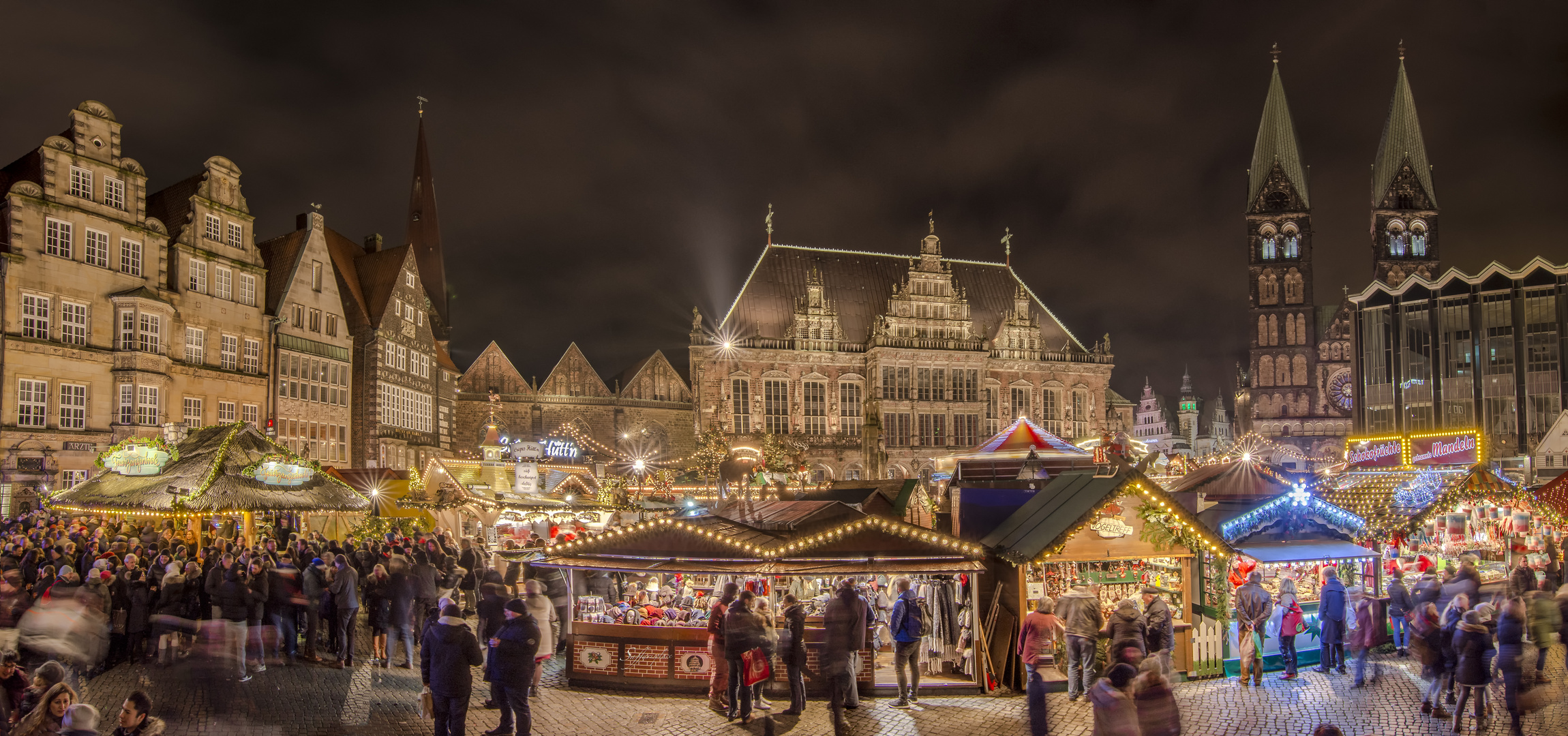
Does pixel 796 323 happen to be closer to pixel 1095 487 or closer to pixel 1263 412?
pixel 1095 487

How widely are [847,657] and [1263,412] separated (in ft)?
226

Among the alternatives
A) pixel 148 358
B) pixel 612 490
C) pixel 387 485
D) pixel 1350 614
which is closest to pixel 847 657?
pixel 1350 614

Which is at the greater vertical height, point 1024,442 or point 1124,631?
point 1024,442

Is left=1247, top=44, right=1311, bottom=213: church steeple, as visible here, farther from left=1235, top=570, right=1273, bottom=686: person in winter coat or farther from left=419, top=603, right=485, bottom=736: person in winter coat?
left=419, top=603, right=485, bottom=736: person in winter coat

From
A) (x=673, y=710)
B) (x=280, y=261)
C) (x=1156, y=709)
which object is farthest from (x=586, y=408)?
(x=1156, y=709)

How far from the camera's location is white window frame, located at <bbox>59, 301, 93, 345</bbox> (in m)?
23.8

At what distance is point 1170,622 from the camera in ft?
34.4

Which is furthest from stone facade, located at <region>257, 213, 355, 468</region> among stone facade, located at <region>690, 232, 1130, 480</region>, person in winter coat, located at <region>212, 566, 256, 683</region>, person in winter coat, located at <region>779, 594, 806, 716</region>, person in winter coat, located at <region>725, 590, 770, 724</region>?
person in winter coat, located at <region>779, 594, 806, 716</region>

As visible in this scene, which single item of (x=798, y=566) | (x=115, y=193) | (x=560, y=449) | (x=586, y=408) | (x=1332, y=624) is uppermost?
(x=115, y=193)

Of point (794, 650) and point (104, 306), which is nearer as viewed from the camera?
point (794, 650)

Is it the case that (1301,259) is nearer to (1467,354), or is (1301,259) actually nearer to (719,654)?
(1467,354)

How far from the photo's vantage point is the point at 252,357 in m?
29.5

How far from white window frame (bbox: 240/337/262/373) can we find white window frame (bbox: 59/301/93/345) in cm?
486

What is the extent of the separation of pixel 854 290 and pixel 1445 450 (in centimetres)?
2871
